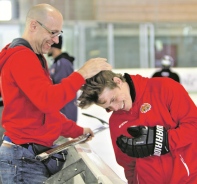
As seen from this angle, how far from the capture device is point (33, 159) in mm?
1677

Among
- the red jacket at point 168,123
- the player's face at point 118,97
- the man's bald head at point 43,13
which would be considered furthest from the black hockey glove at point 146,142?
the man's bald head at point 43,13

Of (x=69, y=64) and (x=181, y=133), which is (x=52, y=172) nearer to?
(x=181, y=133)

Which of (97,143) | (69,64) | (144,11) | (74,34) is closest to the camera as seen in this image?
(97,143)

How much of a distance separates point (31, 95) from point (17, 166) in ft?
1.05

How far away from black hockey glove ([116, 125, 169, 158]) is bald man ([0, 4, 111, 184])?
265 mm

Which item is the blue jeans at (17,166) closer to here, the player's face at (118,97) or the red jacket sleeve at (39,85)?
the red jacket sleeve at (39,85)

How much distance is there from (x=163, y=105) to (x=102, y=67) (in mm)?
265

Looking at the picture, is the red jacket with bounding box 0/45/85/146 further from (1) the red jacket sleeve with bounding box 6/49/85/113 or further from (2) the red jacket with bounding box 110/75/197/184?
(2) the red jacket with bounding box 110/75/197/184

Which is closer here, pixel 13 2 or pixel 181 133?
pixel 181 133

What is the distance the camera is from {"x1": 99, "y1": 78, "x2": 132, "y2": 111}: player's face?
1.63 metres

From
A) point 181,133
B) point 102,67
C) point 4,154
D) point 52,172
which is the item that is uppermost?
point 102,67

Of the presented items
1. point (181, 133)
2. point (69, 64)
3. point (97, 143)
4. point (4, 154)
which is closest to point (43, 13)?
point (4, 154)

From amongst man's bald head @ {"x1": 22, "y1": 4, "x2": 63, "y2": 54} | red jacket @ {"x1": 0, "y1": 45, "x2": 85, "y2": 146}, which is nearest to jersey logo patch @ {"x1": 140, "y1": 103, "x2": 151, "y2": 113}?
red jacket @ {"x1": 0, "y1": 45, "x2": 85, "y2": 146}

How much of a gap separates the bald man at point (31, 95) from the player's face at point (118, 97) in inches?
3.5
